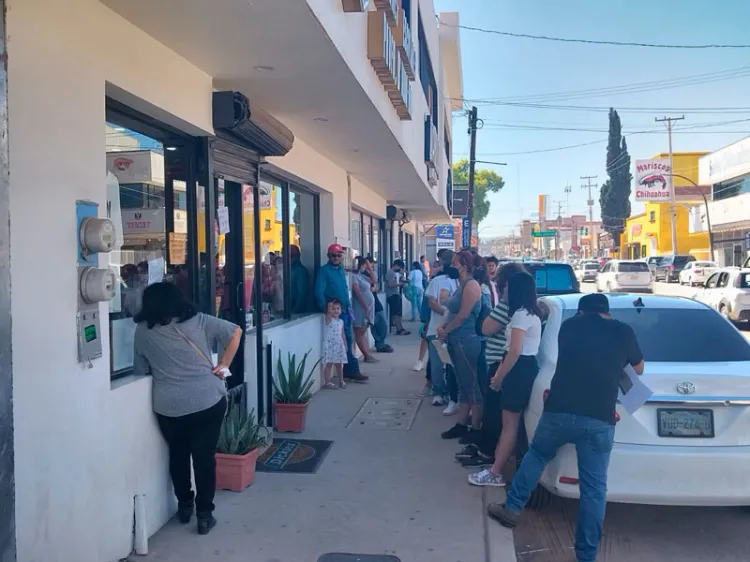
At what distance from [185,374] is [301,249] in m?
5.99

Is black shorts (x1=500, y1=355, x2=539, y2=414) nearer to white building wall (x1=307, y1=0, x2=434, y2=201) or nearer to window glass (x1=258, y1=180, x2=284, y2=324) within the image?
white building wall (x1=307, y1=0, x2=434, y2=201)

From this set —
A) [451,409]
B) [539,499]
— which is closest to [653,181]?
[451,409]

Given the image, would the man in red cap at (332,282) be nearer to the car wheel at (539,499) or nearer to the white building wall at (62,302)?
the car wheel at (539,499)

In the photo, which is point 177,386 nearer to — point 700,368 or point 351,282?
point 700,368

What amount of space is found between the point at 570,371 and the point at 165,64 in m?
3.43

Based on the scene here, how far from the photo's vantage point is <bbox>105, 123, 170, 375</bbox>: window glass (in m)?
4.67

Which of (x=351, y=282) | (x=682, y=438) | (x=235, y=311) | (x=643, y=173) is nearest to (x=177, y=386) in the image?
(x=235, y=311)

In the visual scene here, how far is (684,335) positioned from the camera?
511 centimetres

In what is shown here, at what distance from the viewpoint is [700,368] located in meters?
4.56

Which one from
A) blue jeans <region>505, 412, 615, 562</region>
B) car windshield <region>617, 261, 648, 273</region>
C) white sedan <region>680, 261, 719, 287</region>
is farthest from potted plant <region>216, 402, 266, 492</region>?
white sedan <region>680, 261, 719, 287</region>

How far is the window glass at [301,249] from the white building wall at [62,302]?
514 centimetres

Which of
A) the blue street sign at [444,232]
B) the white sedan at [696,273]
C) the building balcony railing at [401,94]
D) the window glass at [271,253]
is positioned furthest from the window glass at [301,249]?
the white sedan at [696,273]

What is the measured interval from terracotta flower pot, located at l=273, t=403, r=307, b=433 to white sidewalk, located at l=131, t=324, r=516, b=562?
0.19 m

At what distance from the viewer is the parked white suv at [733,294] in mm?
17078
